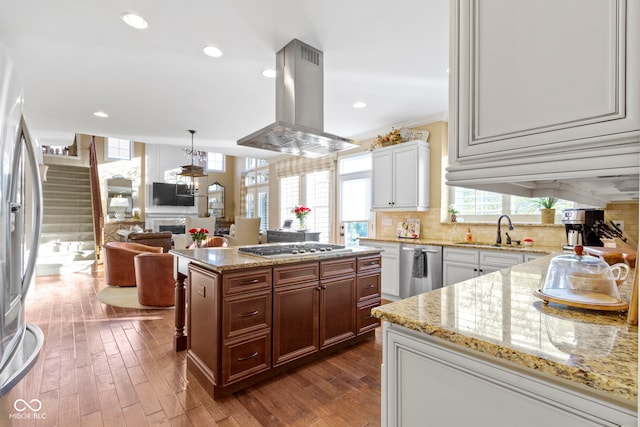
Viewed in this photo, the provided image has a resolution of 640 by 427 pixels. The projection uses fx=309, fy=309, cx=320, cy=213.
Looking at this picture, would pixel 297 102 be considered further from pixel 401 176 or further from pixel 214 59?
pixel 401 176

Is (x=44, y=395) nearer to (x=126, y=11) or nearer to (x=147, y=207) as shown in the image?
(x=126, y=11)

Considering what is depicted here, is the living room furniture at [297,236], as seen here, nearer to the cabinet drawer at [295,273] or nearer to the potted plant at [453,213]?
the potted plant at [453,213]

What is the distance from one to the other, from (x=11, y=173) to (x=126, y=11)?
1.69 m

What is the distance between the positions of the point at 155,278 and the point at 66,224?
489 centimetres

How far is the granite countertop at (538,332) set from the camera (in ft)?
2.04

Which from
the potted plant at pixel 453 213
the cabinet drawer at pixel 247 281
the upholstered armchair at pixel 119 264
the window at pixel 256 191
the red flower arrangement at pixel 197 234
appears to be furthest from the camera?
the window at pixel 256 191

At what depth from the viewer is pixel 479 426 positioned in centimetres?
79

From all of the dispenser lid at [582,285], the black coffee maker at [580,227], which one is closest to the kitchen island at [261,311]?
the dispenser lid at [582,285]

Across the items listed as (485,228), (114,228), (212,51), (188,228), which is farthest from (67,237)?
(485,228)

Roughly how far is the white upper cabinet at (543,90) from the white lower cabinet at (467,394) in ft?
1.51

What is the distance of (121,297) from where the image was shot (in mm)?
4281

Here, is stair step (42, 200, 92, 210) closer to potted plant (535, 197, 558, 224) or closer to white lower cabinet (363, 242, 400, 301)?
white lower cabinet (363, 242, 400, 301)

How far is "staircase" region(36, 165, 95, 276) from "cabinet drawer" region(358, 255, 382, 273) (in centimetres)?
591

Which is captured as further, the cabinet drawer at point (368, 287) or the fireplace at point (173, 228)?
the fireplace at point (173, 228)
